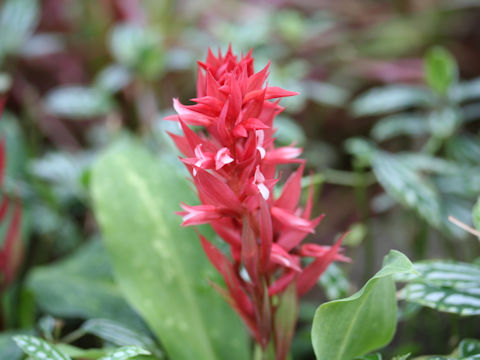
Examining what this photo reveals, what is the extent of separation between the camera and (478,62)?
4.85 ft

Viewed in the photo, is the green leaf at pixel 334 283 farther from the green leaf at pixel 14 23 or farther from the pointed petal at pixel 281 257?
the green leaf at pixel 14 23

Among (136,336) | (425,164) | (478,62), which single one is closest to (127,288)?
(136,336)

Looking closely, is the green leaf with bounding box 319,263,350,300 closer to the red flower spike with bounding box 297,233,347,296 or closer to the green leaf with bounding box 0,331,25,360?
the red flower spike with bounding box 297,233,347,296

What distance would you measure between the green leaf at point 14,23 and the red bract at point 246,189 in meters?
0.84

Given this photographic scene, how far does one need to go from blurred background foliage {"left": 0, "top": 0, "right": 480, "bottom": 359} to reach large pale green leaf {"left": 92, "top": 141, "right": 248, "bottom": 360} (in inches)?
2.0

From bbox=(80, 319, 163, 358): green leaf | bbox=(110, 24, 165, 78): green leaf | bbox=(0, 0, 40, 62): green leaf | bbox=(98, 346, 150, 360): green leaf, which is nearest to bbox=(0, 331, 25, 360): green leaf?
bbox=(80, 319, 163, 358): green leaf

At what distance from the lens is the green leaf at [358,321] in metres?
0.41

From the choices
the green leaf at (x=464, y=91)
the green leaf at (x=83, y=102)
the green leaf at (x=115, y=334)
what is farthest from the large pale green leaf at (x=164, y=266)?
the green leaf at (x=464, y=91)

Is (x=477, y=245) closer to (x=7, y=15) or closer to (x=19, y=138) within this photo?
(x=19, y=138)

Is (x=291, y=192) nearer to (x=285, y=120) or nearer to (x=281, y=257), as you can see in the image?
(x=281, y=257)

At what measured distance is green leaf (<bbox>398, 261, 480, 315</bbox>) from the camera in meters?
0.46

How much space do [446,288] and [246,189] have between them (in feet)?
0.92

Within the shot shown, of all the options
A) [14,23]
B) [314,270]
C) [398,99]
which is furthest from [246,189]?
[14,23]

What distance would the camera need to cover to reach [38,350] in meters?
0.42
